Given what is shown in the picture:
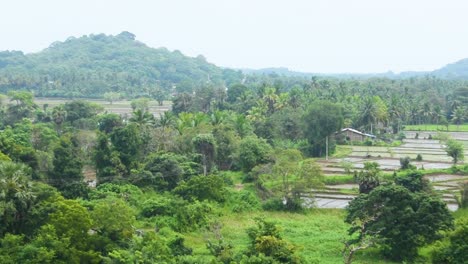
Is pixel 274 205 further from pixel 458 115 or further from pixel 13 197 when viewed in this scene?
pixel 458 115

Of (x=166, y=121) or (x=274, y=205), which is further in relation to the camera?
(x=166, y=121)

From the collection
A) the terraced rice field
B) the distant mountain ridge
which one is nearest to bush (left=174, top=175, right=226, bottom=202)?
the terraced rice field

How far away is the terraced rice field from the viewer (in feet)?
120

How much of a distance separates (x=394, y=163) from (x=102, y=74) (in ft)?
347

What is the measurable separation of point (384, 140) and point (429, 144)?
5.29 meters

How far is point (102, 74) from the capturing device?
140m

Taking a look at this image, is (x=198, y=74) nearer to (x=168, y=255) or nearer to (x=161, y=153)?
(x=161, y=153)

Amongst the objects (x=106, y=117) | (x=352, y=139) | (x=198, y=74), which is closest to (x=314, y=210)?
(x=106, y=117)

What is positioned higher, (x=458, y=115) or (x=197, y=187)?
(x=458, y=115)

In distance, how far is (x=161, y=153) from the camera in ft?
134

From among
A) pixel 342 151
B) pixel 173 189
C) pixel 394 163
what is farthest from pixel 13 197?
pixel 342 151

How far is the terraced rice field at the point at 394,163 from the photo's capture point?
1442 inches

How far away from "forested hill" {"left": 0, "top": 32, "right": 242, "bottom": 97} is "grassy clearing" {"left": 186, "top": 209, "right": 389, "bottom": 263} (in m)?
84.6

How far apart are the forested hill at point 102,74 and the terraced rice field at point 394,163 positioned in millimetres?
64186
